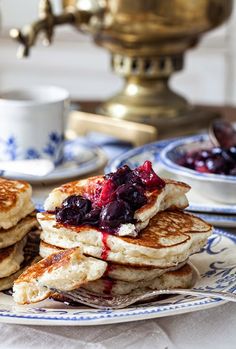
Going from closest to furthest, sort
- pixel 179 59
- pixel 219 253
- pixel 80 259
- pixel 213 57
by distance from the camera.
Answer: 1. pixel 80 259
2. pixel 219 253
3. pixel 179 59
4. pixel 213 57

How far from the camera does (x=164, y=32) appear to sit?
1699 millimetres

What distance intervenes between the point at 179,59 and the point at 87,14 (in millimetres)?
265

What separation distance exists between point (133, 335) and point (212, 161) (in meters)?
0.55

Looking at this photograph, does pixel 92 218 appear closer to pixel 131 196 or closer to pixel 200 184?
pixel 131 196

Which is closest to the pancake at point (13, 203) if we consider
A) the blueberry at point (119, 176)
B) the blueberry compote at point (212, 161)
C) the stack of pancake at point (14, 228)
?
the stack of pancake at point (14, 228)

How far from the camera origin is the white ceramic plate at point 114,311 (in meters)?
0.77

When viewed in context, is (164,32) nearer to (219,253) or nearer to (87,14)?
(87,14)

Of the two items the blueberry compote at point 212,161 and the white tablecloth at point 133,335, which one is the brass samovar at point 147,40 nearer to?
the blueberry compote at point 212,161

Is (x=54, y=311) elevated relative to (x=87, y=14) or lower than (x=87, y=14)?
lower

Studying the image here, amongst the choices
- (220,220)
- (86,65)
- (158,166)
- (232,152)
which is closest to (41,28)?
(158,166)

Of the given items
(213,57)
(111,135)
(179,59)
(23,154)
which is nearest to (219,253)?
(23,154)

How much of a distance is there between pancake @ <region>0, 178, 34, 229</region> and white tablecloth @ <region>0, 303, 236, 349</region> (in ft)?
0.40

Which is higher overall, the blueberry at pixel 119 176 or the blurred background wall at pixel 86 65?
the blueberry at pixel 119 176

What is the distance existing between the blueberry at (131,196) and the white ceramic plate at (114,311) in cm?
11
